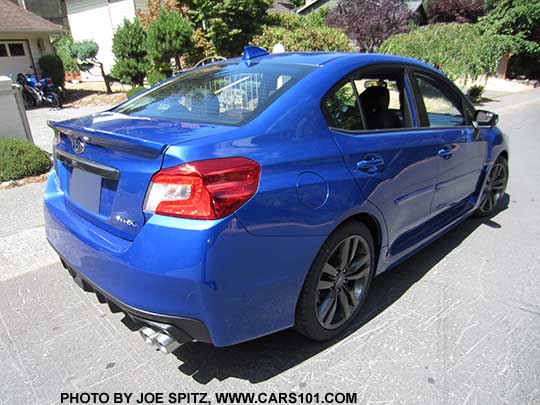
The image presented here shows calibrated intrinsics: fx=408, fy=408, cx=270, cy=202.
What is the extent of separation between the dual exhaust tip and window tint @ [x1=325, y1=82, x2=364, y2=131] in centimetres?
144

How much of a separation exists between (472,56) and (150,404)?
52.2 ft

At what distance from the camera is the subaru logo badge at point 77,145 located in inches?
89.7

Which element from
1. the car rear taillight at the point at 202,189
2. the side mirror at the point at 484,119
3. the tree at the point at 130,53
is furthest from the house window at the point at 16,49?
the car rear taillight at the point at 202,189

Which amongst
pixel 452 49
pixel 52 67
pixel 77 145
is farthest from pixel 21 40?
pixel 77 145

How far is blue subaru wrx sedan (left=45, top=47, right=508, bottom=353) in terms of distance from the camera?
1.84 metres

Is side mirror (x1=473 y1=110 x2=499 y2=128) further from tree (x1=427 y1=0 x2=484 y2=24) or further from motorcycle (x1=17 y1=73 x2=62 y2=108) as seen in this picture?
tree (x1=427 y1=0 x2=484 y2=24)

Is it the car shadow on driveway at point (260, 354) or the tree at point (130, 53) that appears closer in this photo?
the car shadow on driveway at point (260, 354)

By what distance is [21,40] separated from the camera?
56.6ft

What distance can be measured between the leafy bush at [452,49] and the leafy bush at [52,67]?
44.0 ft

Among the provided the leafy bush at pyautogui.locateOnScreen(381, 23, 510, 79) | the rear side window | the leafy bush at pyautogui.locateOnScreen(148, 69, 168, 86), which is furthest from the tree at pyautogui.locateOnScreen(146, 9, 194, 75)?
the rear side window

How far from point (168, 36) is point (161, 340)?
13.3 m

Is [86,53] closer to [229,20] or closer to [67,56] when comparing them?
[67,56]

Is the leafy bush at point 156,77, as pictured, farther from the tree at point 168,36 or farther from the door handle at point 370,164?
the door handle at point 370,164

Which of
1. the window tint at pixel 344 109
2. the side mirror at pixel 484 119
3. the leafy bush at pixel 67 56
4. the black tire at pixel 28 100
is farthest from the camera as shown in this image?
the leafy bush at pixel 67 56
